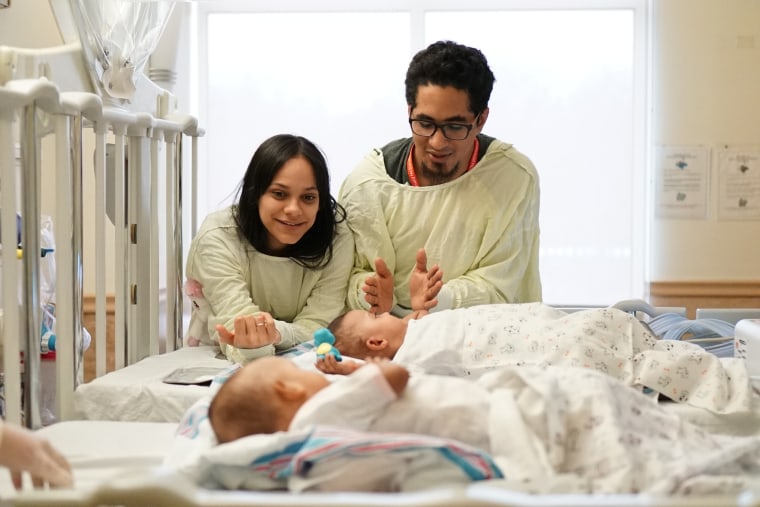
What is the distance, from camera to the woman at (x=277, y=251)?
201 centimetres

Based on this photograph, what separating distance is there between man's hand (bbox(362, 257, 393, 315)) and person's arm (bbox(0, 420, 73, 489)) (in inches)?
36.9

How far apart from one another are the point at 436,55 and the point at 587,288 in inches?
66.7

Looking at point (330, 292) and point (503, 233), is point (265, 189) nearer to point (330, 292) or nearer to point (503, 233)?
point (330, 292)

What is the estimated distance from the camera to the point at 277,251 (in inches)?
82.7

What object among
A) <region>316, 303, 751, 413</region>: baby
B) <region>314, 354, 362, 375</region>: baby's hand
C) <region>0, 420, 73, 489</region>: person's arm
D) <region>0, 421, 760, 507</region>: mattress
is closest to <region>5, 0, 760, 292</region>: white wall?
<region>316, 303, 751, 413</region>: baby

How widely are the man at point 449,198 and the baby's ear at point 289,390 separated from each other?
34.6 inches

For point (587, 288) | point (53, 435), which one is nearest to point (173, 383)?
point (53, 435)

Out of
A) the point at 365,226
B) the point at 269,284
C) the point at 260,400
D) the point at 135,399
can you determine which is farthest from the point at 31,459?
the point at 365,226

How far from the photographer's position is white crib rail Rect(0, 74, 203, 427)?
1.48 meters

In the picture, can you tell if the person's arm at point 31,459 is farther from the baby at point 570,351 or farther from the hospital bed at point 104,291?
the baby at point 570,351

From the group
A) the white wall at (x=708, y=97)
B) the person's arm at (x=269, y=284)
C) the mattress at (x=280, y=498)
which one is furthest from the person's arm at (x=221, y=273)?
the white wall at (x=708, y=97)

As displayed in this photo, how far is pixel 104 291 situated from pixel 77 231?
0.20 meters

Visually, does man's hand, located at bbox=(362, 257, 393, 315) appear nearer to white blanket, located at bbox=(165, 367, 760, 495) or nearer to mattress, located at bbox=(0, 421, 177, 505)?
mattress, located at bbox=(0, 421, 177, 505)

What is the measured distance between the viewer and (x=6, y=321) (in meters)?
1.48
